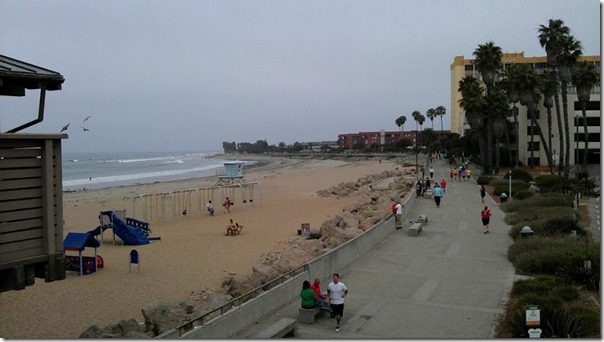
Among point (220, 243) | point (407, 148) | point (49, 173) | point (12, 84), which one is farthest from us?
point (407, 148)

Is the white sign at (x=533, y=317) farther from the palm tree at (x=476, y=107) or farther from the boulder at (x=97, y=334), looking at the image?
the palm tree at (x=476, y=107)

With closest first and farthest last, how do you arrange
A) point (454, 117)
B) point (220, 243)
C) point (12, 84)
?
point (12, 84) < point (220, 243) < point (454, 117)

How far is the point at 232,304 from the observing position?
1124 centimetres

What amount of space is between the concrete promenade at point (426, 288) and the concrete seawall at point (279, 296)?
22cm

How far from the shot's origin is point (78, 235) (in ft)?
61.2

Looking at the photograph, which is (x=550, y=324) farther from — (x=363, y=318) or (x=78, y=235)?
(x=78, y=235)

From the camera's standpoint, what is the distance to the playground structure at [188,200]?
116 feet

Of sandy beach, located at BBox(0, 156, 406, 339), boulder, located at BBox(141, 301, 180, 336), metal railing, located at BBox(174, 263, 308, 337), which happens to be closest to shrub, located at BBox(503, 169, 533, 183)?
sandy beach, located at BBox(0, 156, 406, 339)

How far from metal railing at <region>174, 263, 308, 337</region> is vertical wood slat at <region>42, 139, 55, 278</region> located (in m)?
3.16

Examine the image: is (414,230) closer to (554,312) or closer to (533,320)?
(554,312)

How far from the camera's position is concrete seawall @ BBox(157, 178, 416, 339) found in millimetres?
9501

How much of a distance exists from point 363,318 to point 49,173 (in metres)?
7.13

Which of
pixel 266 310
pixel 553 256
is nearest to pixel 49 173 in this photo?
pixel 266 310

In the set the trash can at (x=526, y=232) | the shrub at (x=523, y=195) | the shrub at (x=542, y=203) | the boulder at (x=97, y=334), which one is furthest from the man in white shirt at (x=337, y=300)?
the shrub at (x=523, y=195)
